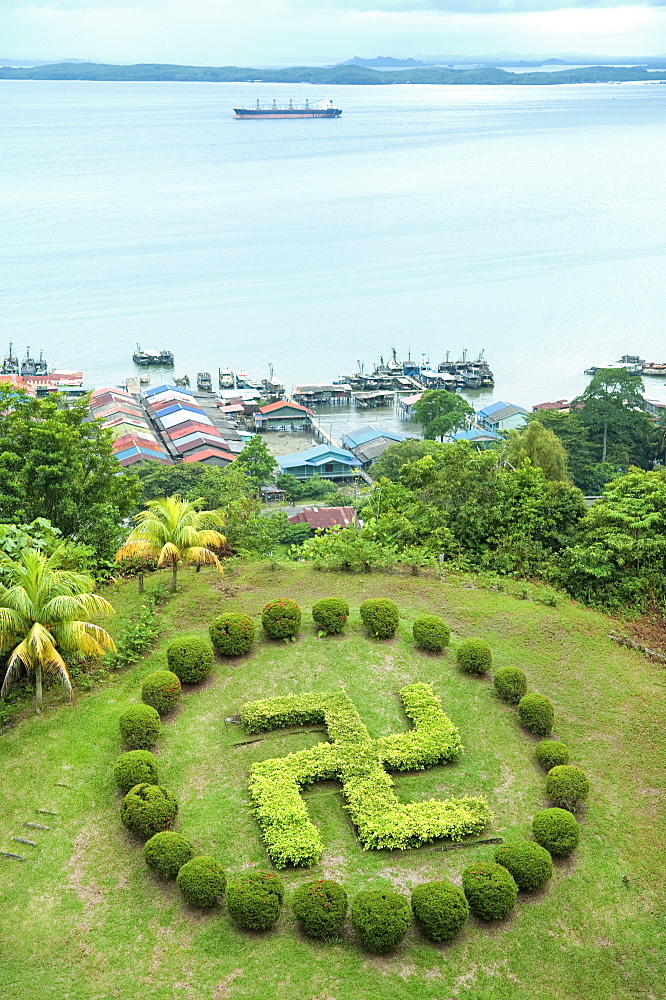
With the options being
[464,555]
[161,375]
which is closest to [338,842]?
[464,555]

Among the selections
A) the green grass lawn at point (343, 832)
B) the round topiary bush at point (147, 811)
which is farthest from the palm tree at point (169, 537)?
the round topiary bush at point (147, 811)

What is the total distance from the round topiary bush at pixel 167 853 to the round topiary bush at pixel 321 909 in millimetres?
1586

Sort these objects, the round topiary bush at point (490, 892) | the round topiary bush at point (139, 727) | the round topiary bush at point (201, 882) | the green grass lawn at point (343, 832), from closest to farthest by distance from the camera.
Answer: the green grass lawn at point (343, 832) → the round topiary bush at point (490, 892) → the round topiary bush at point (201, 882) → the round topiary bush at point (139, 727)

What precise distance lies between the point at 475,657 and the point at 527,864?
4827mm

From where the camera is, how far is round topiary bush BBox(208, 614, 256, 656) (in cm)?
1580

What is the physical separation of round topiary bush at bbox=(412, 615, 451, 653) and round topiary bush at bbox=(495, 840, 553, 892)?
5214 millimetres

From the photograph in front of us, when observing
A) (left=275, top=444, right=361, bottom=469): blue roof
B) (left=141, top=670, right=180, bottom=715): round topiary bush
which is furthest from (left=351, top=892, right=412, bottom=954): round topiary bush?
(left=275, top=444, right=361, bottom=469): blue roof

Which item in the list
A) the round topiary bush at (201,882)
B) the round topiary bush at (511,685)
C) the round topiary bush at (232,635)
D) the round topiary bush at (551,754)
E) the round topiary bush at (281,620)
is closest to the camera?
the round topiary bush at (201,882)

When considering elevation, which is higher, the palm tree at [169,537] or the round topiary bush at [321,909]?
the palm tree at [169,537]

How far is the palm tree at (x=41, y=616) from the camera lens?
1323 centimetres

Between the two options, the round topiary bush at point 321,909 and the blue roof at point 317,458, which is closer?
the round topiary bush at point 321,909

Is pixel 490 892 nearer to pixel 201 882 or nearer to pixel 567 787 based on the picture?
pixel 567 787

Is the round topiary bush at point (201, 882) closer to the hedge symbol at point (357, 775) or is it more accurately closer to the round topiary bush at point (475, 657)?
the hedge symbol at point (357, 775)

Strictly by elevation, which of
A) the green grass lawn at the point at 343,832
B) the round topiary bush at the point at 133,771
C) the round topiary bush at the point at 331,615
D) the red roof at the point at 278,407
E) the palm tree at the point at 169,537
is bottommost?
the red roof at the point at 278,407
